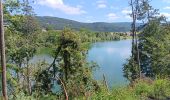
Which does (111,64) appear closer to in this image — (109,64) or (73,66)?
(109,64)

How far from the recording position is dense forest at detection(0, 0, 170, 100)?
1262 centimetres

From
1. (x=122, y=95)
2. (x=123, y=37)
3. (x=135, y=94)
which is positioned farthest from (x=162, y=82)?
(x=123, y=37)

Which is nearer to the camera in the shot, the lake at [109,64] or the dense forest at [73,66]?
the dense forest at [73,66]

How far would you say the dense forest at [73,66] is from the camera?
12.6 metres

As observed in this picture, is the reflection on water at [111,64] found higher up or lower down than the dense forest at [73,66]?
lower down

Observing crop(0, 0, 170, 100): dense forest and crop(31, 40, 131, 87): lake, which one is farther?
crop(31, 40, 131, 87): lake

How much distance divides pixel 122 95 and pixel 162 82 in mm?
2339

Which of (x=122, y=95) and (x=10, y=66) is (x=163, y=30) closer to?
(x=10, y=66)

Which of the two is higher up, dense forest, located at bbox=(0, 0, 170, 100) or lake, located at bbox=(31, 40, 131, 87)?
dense forest, located at bbox=(0, 0, 170, 100)

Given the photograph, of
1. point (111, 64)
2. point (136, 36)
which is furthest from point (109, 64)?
point (136, 36)

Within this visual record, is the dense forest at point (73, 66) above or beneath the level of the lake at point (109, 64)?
above

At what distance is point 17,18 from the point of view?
1864 centimetres

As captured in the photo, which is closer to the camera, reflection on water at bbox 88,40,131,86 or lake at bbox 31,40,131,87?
lake at bbox 31,40,131,87

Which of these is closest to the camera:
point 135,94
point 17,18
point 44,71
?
point 135,94
